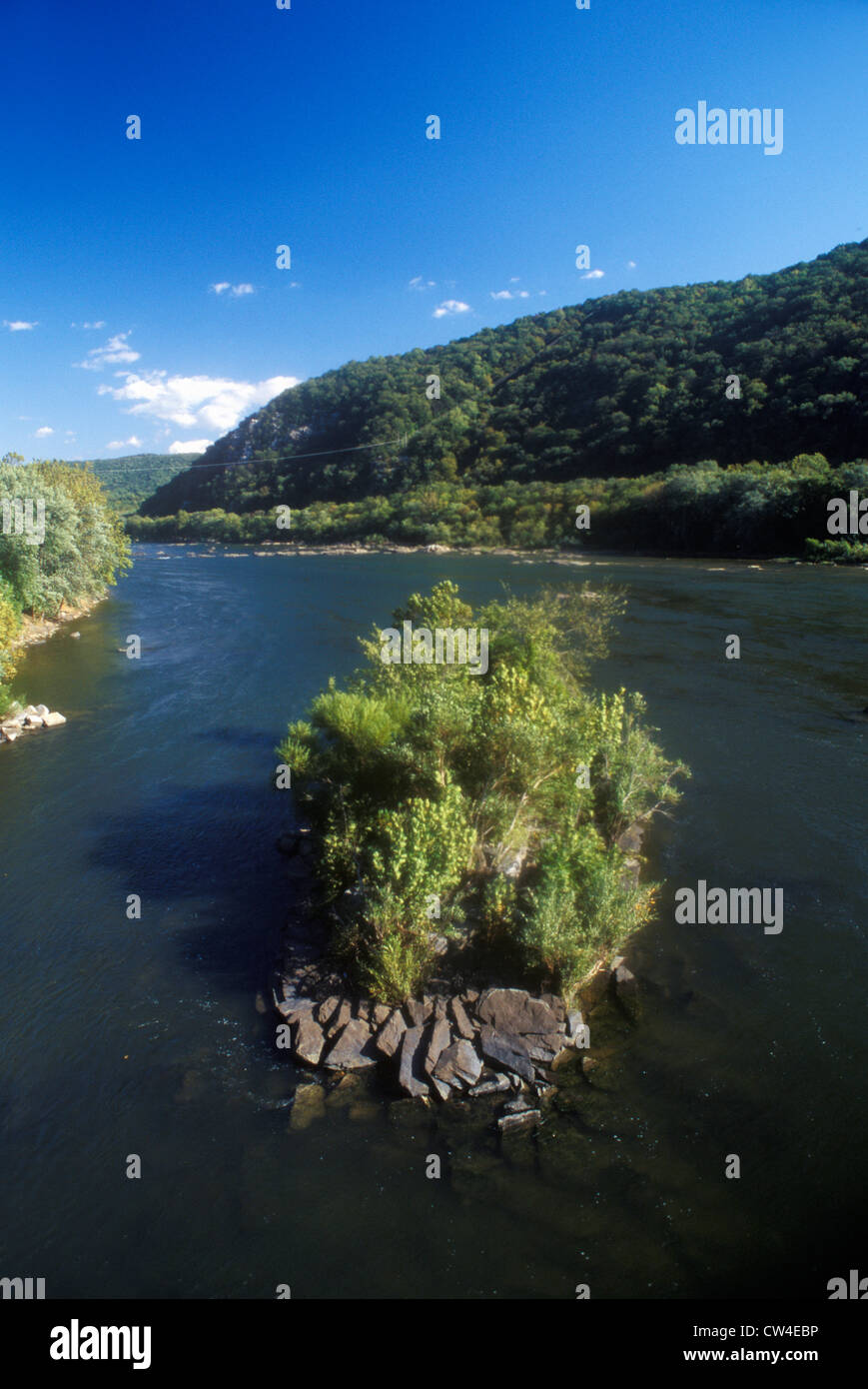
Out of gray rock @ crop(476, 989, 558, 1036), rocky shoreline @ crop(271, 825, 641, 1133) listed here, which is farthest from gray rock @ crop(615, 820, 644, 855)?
gray rock @ crop(476, 989, 558, 1036)

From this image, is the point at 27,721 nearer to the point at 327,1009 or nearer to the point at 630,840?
the point at 327,1009

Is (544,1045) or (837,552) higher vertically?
(837,552)

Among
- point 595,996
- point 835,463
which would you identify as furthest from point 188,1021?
point 835,463

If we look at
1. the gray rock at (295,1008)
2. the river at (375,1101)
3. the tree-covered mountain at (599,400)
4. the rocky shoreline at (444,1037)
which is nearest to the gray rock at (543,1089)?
the rocky shoreline at (444,1037)

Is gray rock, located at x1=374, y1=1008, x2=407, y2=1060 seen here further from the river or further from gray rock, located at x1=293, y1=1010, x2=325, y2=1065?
gray rock, located at x1=293, y1=1010, x2=325, y2=1065

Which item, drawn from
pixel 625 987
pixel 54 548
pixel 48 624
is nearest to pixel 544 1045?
pixel 625 987
